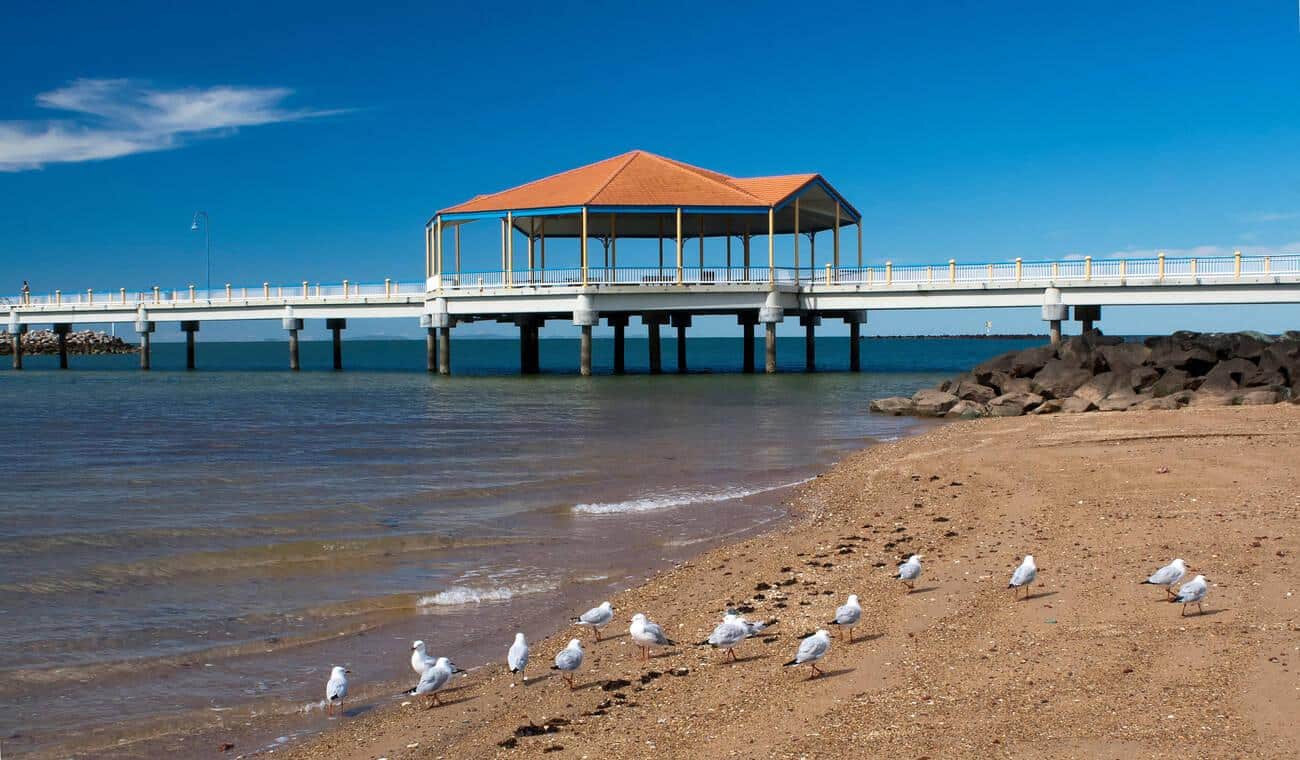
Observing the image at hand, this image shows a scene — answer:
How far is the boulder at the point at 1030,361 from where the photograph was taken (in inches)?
1161

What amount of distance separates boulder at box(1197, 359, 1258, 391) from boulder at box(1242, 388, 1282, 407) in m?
1.09

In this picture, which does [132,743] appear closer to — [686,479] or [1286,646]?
[1286,646]

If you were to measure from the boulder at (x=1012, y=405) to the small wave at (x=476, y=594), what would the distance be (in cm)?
1782

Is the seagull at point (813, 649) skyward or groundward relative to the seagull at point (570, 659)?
skyward

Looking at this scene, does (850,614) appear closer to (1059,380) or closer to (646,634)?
(646,634)

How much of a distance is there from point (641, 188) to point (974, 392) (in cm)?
1991

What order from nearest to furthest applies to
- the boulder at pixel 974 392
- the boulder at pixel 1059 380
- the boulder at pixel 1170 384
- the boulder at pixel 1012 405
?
1. the boulder at pixel 1170 384
2. the boulder at pixel 1012 405
3. the boulder at pixel 1059 380
4. the boulder at pixel 974 392

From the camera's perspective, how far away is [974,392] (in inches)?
1091

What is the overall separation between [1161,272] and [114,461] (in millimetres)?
33373

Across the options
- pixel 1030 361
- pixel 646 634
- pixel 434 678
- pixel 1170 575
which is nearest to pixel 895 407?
pixel 1030 361

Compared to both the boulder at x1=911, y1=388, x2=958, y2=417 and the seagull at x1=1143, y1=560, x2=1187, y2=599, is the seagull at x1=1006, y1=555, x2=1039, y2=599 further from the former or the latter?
the boulder at x1=911, y1=388, x2=958, y2=417

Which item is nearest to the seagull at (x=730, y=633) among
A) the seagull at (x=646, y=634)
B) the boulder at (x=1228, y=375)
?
the seagull at (x=646, y=634)

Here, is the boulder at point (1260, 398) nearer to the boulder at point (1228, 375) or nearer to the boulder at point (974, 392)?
the boulder at point (1228, 375)

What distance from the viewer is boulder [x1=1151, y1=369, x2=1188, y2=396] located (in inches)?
967
